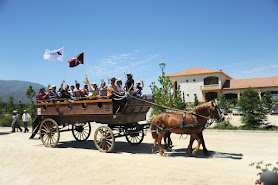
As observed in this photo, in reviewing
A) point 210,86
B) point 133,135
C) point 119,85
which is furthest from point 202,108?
point 210,86

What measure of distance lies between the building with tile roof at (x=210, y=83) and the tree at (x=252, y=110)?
30.6 metres

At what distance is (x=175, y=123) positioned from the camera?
864 centimetres

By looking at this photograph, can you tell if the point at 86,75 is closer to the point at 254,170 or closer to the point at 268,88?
the point at 254,170

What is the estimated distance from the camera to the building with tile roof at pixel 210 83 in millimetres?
46375

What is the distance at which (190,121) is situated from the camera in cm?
841

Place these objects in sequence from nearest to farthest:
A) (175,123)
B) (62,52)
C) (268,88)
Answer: (175,123) → (62,52) → (268,88)

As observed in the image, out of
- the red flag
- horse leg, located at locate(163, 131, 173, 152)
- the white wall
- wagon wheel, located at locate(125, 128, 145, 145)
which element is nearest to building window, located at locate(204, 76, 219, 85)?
the white wall

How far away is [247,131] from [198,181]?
1066 centimetres

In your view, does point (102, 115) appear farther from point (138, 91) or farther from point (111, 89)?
point (138, 91)

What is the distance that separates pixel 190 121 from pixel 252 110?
392 inches

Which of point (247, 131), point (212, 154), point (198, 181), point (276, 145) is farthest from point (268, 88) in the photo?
point (198, 181)

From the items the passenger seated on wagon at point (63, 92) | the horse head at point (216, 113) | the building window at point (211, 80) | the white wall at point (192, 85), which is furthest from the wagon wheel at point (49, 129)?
the building window at point (211, 80)

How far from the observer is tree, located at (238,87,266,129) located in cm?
1579

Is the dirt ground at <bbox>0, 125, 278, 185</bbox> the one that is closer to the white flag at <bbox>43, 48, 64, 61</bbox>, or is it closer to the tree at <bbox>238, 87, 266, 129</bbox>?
the white flag at <bbox>43, 48, 64, 61</bbox>
